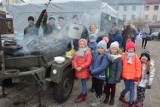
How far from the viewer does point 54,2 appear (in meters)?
9.78

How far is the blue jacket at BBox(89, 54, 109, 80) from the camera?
3.64m

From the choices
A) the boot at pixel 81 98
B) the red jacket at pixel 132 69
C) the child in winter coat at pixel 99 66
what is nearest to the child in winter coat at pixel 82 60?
the child in winter coat at pixel 99 66

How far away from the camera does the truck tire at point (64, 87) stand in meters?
3.75

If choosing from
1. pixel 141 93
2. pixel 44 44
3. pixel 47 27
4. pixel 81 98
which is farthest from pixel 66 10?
pixel 141 93

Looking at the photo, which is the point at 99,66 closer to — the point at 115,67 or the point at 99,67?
the point at 99,67

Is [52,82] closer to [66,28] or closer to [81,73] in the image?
[81,73]

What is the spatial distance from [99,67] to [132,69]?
626mm

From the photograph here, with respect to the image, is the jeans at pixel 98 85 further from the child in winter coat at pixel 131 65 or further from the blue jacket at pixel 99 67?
the child in winter coat at pixel 131 65

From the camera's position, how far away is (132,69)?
11.9 feet

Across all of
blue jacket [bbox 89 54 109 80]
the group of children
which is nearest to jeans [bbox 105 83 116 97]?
the group of children

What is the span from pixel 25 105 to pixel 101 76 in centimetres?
167

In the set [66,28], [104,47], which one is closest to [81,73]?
[104,47]

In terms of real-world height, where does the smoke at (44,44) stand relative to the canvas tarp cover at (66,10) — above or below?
below

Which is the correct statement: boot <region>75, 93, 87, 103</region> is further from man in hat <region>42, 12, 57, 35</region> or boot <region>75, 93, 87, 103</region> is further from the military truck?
man in hat <region>42, 12, 57, 35</region>
